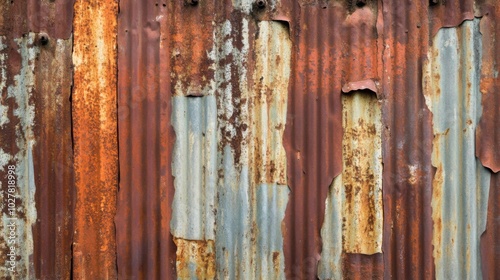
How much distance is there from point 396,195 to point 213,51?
1.26m

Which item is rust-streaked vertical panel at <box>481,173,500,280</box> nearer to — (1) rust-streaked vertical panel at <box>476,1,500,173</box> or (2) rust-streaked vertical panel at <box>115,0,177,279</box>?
(1) rust-streaked vertical panel at <box>476,1,500,173</box>

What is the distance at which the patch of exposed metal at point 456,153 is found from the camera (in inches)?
78.4

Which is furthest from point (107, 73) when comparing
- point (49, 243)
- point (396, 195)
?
point (396, 195)

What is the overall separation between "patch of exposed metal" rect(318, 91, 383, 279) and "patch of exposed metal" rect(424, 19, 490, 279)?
30cm

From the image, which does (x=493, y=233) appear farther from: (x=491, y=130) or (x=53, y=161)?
(x=53, y=161)

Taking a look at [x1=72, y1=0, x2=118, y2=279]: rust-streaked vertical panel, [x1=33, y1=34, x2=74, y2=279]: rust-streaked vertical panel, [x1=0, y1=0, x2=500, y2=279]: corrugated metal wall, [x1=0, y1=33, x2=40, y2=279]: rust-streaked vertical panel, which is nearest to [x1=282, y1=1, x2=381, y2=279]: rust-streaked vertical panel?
[x1=0, y1=0, x2=500, y2=279]: corrugated metal wall

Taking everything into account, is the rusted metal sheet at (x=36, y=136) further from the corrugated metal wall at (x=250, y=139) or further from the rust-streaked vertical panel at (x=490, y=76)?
the rust-streaked vertical panel at (x=490, y=76)

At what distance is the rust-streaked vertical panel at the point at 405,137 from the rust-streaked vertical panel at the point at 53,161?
1735 mm

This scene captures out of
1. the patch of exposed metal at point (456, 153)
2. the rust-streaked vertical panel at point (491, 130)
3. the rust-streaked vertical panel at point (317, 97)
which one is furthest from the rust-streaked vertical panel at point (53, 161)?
the rust-streaked vertical panel at point (491, 130)

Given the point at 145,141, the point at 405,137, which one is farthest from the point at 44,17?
the point at 405,137

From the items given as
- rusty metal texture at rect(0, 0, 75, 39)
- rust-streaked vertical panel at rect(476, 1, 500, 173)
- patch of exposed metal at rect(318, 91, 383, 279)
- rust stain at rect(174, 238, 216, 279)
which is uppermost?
rusty metal texture at rect(0, 0, 75, 39)

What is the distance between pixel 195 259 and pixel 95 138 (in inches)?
34.2

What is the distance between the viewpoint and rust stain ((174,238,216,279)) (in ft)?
6.77

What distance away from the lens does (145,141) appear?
2.10m
